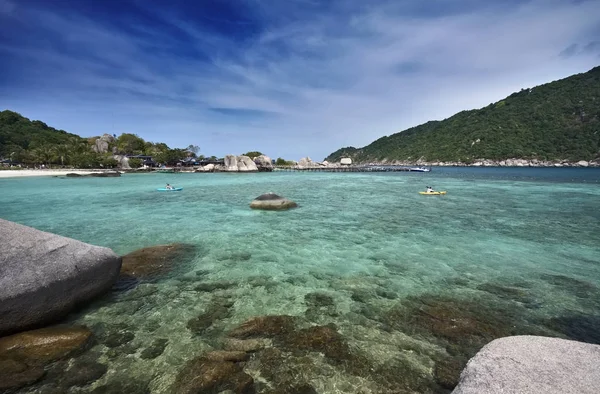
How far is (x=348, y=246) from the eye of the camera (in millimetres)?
14094

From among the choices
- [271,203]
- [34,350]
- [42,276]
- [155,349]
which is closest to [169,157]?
[271,203]

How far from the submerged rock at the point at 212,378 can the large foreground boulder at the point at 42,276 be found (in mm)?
4120

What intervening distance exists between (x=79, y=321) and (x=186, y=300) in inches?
102

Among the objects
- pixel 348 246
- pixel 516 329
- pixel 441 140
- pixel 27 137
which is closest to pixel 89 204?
pixel 348 246

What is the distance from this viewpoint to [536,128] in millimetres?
134125

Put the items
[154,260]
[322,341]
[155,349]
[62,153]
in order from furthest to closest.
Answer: [62,153] → [154,260] → [322,341] → [155,349]

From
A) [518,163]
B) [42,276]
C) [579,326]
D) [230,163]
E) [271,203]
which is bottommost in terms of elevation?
[579,326]

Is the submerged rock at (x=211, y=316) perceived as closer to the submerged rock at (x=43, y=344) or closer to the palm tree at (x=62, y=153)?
the submerged rock at (x=43, y=344)

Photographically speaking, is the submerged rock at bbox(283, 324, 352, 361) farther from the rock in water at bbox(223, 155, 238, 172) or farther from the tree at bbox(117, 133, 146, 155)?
the tree at bbox(117, 133, 146, 155)

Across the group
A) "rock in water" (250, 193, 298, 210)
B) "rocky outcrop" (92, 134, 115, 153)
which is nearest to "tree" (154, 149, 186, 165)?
"rocky outcrop" (92, 134, 115, 153)

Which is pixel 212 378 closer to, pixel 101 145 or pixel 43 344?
pixel 43 344

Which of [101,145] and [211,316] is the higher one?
[101,145]

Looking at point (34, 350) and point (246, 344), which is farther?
point (246, 344)

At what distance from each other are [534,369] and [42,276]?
9780 millimetres
